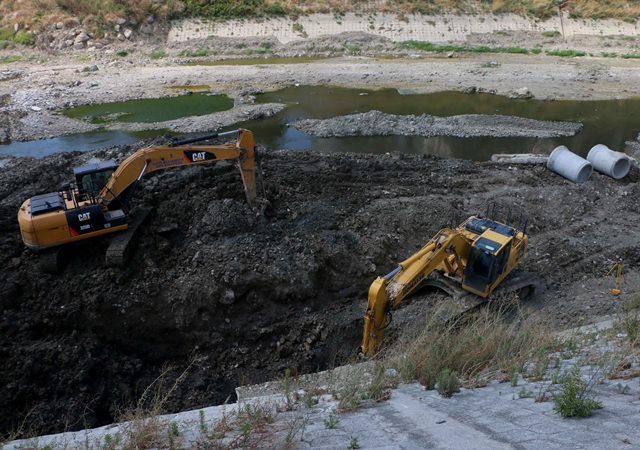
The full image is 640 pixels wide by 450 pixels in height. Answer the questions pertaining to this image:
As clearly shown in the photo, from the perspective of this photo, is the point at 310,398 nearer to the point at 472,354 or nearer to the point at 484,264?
the point at 472,354

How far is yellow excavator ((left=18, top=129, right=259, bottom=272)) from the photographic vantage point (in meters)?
11.0

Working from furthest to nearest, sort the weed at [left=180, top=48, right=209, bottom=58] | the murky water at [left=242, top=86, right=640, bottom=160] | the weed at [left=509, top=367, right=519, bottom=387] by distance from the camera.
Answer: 1. the weed at [left=180, top=48, right=209, bottom=58]
2. the murky water at [left=242, top=86, right=640, bottom=160]
3. the weed at [left=509, top=367, right=519, bottom=387]

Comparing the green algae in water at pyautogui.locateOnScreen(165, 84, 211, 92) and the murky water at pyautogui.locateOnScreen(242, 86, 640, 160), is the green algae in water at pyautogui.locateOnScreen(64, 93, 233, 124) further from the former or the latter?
the murky water at pyautogui.locateOnScreen(242, 86, 640, 160)

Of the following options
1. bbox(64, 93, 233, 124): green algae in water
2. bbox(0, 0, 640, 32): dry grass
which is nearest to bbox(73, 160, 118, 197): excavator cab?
bbox(64, 93, 233, 124): green algae in water

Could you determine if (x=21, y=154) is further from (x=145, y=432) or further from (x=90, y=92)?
(x=145, y=432)

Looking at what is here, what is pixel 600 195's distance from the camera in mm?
15609

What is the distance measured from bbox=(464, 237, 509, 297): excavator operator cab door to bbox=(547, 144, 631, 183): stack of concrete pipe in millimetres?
7691

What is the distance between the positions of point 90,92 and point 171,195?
16735 mm

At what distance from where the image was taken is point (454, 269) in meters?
10.9

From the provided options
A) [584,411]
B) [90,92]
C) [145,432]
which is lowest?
[145,432]

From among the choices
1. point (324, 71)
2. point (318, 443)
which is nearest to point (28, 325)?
point (318, 443)

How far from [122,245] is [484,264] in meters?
7.34

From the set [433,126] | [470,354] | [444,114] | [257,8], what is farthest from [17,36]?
[470,354]

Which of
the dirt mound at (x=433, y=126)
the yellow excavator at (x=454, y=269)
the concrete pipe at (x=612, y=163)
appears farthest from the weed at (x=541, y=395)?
the dirt mound at (x=433, y=126)
